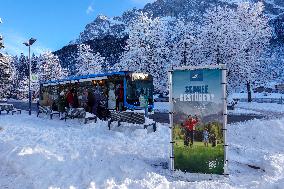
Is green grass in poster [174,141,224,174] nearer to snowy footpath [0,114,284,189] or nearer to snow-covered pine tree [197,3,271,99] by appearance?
snowy footpath [0,114,284,189]

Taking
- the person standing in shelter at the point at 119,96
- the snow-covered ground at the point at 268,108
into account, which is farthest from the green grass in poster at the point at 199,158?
the snow-covered ground at the point at 268,108

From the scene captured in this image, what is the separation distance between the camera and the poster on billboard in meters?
9.75

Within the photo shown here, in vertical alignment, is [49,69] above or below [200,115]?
above

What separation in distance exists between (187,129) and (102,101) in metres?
16.8

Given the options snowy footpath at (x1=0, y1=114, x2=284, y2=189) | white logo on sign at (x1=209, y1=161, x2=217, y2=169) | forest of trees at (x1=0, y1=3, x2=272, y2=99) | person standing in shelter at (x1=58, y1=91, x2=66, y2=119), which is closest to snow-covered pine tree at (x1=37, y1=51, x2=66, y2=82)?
forest of trees at (x1=0, y1=3, x2=272, y2=99)

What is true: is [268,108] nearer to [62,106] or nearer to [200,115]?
[62,106]

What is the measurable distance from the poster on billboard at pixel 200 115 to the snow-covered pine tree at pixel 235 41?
3557 cm

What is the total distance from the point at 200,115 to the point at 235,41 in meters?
37.3

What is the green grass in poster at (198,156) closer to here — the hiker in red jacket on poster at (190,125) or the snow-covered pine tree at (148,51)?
the hiker in red jacket on poster at (190,125)

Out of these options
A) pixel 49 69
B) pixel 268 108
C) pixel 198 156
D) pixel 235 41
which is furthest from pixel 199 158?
pixel 49 69

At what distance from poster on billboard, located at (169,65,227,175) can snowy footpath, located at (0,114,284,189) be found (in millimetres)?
420

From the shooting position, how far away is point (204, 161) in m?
9.91

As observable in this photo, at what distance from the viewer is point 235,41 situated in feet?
149

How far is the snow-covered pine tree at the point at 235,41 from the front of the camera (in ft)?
148
